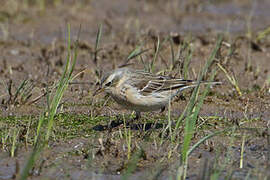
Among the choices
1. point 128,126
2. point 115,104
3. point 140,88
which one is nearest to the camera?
point 128,126

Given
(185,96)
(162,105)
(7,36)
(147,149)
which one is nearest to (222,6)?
(7,36)

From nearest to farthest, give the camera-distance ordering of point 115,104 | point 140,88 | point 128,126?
point 128,126 → point 140,88 → point 115,104

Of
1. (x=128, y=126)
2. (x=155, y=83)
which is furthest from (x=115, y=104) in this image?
(x=128, y=126)

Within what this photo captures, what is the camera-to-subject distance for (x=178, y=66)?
8.26 m

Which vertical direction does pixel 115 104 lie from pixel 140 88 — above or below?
below

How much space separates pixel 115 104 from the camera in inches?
330

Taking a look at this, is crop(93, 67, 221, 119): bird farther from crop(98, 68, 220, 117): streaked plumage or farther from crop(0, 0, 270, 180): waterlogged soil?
crop(0, 0, 270, 180): waterlogged soil

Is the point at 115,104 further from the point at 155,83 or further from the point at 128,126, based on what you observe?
the point at 128,126

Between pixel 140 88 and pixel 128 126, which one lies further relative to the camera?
pixel 140 88

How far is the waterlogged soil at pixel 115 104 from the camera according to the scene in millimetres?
5992

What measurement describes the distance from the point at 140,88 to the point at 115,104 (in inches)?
44.3

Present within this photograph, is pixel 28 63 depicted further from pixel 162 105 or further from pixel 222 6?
pixel 222 6

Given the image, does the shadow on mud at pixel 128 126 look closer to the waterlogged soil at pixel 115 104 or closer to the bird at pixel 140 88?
the waterlogged soil at pixel 115 104

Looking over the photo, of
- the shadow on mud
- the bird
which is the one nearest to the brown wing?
the bird
